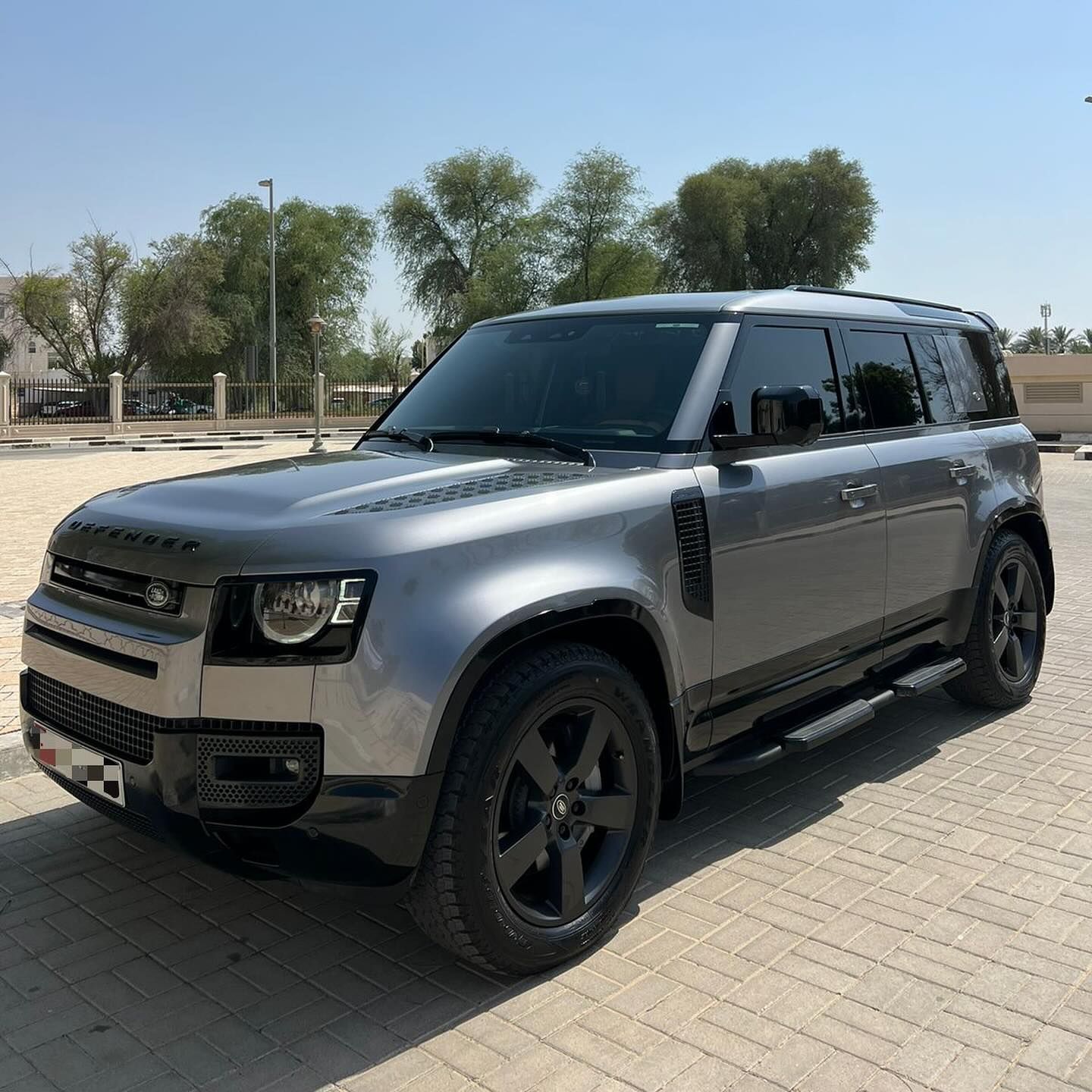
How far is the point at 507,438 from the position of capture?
400cm

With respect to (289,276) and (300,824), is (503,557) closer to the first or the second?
(300,824)

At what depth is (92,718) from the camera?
10.3 ft

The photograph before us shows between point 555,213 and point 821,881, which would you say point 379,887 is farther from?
point 555,213

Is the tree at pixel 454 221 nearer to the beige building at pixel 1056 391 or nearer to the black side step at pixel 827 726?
the beige building at pixel 1056 391

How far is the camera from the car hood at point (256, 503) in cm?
291

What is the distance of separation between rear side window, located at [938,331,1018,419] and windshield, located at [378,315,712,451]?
6.73ft

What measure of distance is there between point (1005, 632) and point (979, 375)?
4.38 ft

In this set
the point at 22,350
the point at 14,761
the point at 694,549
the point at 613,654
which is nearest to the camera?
the point at 613,654

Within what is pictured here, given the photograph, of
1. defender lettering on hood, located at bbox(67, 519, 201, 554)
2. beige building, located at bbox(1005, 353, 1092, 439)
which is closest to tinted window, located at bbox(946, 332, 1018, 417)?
defender lettering on hood, located at bbox(67, 519, 201, 554)

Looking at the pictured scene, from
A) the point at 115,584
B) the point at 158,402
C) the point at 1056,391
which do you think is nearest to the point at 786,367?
the point at 115,584

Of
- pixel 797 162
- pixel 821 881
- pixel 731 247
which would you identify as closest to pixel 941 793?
pixel 821 881

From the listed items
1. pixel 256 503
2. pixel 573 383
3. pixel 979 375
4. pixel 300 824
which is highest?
pixel 979 375

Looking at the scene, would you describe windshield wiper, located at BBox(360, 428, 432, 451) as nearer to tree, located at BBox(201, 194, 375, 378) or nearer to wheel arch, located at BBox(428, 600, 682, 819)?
wheel arch, located at BBox(428, 600, 682, 819)

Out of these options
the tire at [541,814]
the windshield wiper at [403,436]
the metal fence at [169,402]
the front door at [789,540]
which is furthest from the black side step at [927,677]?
the metal fence at [169,402]
